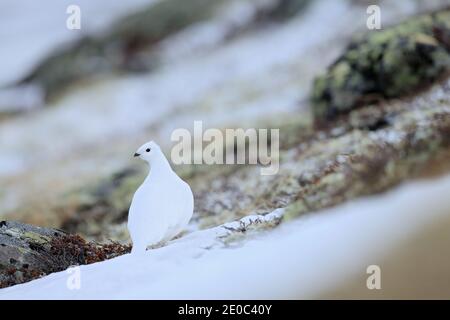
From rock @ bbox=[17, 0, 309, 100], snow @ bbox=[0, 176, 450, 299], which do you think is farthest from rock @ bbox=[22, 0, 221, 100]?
snow @ bbox=[0, 176, 450, 299]

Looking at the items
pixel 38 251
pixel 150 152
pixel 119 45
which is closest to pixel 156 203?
pixel 150 152

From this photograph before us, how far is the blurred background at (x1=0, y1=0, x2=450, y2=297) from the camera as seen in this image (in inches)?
279

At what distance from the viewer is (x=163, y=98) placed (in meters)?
13.2

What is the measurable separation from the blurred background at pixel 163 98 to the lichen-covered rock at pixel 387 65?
29cm

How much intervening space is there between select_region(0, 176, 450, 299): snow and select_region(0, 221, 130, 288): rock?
38 cm

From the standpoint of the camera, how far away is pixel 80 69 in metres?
14.7

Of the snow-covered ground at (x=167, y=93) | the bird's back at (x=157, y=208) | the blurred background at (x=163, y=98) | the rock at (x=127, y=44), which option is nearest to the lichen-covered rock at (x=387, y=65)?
the blurred background at (x=163, y=98)

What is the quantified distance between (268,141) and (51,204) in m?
3.23

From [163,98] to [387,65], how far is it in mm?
6444

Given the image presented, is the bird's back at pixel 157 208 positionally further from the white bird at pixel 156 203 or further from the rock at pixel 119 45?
the rock at pixel 119 45

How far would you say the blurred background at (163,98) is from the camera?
7094mm

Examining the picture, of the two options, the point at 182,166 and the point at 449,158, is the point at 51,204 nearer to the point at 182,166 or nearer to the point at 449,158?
the point at 182,166

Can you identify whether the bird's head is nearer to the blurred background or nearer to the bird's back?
the bird's back
